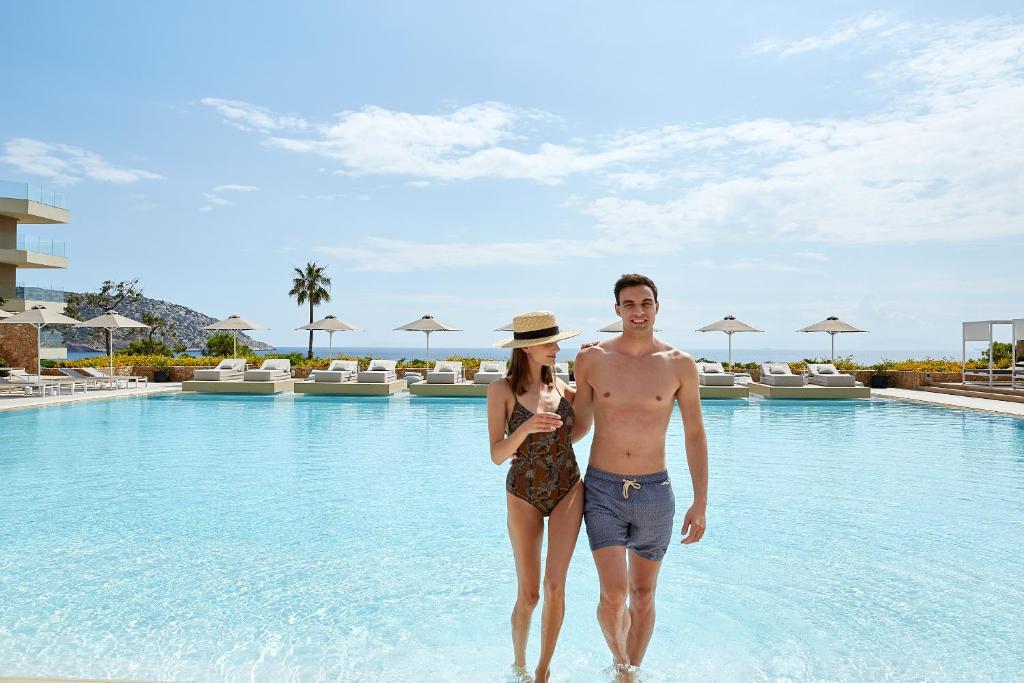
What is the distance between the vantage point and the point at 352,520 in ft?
22.9

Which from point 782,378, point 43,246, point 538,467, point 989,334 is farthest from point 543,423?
point 43,246

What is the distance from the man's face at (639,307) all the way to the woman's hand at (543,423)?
61 centimetres

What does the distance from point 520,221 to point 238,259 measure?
84.8ft

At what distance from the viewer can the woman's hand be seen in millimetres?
2744

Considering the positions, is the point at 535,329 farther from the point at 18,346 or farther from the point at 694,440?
the point at 18,346

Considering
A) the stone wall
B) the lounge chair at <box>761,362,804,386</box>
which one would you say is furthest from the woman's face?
the stone wall

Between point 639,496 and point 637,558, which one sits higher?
point 639,496

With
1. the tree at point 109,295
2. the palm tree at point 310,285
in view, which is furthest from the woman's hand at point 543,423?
the tree at point 109,295

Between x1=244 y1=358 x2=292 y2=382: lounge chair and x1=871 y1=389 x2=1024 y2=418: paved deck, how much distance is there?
18.2 meters

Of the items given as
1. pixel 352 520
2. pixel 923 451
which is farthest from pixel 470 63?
pixel 352 520

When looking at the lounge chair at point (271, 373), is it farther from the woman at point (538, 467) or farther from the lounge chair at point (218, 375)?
the woman at point (538, 467)

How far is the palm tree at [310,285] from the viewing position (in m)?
45.5

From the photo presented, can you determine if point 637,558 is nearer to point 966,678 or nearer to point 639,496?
point 639,496

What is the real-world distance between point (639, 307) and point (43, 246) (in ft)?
126
